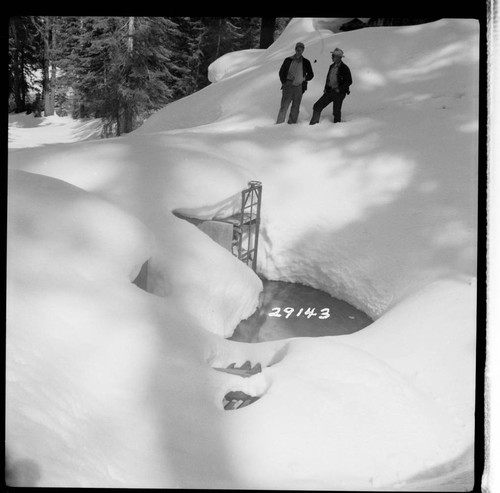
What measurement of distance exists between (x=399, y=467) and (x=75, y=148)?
2.19 m

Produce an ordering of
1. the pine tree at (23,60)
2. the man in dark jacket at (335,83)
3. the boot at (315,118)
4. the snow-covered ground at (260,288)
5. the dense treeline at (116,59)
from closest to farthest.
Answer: the snow-covered ground at (260,288)
the pine tree at (23,60)
the dense treeline at (116,59)
the man in dark jacket at (335,83)
the boot at (315,118)

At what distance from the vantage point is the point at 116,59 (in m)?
2.79

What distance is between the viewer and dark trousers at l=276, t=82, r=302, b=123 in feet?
10.2

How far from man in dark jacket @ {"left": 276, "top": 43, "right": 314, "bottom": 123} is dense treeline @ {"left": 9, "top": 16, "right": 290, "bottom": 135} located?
19cm

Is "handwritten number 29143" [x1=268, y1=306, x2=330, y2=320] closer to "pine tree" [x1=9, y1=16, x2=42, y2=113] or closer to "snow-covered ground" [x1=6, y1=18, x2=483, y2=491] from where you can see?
"snow-covered ground" [x1=6, y1=18, x2=483, y2=491]

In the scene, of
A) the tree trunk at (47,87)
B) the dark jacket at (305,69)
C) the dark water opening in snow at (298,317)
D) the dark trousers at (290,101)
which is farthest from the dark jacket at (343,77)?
the tree trunk at (47,87)

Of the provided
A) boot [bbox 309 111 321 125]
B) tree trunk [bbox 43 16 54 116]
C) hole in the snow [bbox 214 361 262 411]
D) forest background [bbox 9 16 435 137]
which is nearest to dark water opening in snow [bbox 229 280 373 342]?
hole in the snow [bbox 214 361 262 411]

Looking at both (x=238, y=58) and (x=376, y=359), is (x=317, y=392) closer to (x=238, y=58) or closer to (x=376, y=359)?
(x=376, y=359)

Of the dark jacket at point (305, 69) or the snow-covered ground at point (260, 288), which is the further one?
the dark jacket at point (305, 69)

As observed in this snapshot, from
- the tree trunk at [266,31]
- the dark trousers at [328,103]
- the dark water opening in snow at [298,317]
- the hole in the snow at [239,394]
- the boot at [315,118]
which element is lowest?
the hole in the snow at [239,394]

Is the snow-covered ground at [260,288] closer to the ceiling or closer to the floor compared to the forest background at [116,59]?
closer to the floor

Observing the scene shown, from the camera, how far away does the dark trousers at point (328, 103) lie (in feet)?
9.45

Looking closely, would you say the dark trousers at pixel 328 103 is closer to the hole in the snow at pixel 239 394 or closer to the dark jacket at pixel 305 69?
the dark jacket at pixel 305 69

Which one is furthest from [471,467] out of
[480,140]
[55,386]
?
[55,386]
